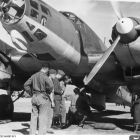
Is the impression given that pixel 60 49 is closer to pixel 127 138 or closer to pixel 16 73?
pixel 16 73

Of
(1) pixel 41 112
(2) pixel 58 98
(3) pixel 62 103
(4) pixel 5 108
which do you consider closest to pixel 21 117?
(4) pixel 5 108

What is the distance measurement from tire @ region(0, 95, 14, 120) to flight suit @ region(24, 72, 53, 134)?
151 inches

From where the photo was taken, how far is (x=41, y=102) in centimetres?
709

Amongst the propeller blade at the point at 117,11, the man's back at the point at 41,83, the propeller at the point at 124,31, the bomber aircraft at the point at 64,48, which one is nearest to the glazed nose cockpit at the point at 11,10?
the bomber aircraft at the point at 64,48

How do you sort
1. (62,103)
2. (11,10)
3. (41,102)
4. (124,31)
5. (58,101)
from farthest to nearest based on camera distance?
(62,103) < (58,101) < (124,31) < (11,10) < (41,102)

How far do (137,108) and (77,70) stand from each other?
6.57 ft

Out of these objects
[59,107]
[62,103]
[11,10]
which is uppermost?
[11,10]

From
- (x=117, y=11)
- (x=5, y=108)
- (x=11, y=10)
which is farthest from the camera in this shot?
(x=5, y=108)

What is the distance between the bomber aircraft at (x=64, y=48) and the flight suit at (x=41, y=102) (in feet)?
4.94

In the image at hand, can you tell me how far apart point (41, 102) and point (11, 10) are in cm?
219

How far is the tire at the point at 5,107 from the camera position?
427 inches

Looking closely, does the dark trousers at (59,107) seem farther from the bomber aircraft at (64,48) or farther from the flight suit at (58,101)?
the bomber aircraft at (64,48)

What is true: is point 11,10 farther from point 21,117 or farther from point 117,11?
point 21,117

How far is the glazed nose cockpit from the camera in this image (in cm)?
762
